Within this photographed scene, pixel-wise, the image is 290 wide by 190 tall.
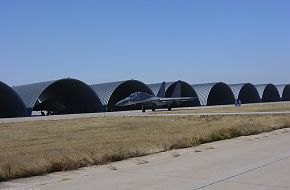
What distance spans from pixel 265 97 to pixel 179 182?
4533 inches

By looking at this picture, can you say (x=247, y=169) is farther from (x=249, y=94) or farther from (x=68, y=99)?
(x=249, y=94)

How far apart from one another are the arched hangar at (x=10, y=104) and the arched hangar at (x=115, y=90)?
15.9 metres

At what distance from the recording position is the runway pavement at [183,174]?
9156 millimetres

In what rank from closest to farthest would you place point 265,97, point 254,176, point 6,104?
point 254,176 → point 6,104 → point 265,97

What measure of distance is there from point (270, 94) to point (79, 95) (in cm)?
6535

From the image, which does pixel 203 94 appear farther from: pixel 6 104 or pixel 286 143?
pixel 286 143

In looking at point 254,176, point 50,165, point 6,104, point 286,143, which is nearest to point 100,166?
point 50,165

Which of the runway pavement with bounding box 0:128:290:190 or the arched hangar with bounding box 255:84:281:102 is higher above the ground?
the arched hangar with bounding box 255:84:281:102

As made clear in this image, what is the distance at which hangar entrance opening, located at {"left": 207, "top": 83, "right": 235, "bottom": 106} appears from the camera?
4024 inches

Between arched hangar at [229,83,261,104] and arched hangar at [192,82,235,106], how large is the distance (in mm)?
5673

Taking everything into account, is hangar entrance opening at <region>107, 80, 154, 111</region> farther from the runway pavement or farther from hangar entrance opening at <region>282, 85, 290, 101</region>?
the runway pavement

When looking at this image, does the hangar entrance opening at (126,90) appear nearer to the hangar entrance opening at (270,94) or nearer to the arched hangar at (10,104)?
the arched hangar at (10,104)

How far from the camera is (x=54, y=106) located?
72.8 meters

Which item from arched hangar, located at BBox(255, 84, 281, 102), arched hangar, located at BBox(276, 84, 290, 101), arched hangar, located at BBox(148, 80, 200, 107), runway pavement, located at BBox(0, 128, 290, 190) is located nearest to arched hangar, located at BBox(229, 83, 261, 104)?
arched hangar, located at BBox(255, 84, 281, 102)
